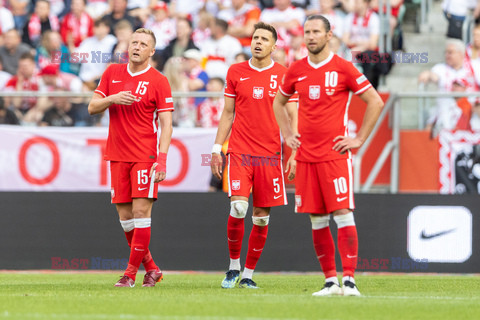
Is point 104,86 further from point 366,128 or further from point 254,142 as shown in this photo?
point 366,128

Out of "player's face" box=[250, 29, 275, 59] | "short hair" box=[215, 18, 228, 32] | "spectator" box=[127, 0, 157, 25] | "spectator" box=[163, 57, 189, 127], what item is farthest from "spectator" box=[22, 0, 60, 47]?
"player's face" box=[250, 29, 275, 59]

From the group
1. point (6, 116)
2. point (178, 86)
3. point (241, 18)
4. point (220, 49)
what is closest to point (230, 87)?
point (6, 116)

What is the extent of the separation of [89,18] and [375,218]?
283 inches

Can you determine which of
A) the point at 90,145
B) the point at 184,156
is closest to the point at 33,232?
the point at 90,145

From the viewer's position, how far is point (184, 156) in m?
12.7

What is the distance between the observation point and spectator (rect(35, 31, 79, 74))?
15.4m

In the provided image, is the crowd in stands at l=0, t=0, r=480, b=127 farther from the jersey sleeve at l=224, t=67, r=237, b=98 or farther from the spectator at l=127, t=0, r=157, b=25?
the jersey sleeve at l=224, t=67, r=237, b=98

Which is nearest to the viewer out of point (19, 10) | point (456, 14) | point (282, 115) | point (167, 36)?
point (282, 115)

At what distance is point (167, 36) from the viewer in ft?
53.5

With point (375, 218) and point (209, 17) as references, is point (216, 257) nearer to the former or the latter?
point (375, 218)

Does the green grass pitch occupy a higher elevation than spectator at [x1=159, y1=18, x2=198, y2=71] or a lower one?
lower

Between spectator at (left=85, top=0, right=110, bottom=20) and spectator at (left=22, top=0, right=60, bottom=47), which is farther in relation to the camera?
spectator at (left=85, top=0, right=110, bottom=20)

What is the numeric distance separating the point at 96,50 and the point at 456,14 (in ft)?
20.3

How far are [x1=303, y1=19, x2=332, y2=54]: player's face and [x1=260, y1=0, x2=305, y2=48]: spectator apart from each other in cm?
818
